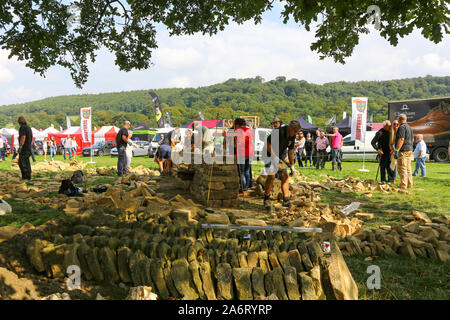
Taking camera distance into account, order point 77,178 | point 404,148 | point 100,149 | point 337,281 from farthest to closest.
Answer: point 100,149 < point 77,178 < point 404,148 < point 337,281

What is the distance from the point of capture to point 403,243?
12.1ft

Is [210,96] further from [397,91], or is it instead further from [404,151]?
[404,151]

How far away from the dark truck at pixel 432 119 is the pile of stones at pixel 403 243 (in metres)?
16.4

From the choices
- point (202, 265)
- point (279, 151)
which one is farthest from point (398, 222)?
point (202, 265)

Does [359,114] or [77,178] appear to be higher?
[359,114]

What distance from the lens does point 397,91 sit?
93.5 m

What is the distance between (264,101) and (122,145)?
99.6 meters

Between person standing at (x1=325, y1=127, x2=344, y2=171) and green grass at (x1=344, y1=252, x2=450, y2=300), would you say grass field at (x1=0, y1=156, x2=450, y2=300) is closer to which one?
green grass at (x1=344, y1=252, x2=450, y2=300)

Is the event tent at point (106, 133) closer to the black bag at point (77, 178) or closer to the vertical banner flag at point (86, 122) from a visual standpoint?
the vertical banner flag at point (86, 122)

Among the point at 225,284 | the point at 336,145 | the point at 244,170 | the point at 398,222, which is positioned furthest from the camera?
the point at 336,145

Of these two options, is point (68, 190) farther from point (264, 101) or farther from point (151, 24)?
point (264, 101)

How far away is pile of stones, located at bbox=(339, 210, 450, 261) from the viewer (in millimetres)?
3576

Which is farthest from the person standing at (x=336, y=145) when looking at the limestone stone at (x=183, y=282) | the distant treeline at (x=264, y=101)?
the distant treeline at (x=264, y=101)
